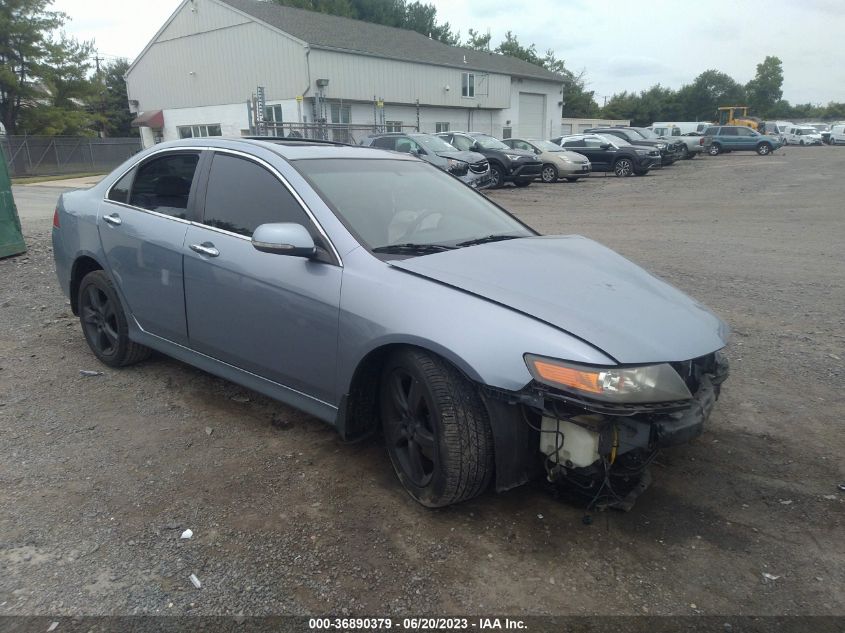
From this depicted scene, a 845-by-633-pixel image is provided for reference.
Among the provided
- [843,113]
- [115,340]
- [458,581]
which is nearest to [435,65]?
[115,340]

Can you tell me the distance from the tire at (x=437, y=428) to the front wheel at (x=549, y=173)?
2011 centimetres

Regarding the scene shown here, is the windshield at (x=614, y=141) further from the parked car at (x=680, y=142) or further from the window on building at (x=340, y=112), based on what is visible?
the window on building at (x=340, y=112)

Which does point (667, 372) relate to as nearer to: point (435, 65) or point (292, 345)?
point (292, 345)

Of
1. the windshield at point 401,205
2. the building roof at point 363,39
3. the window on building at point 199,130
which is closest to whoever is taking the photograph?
the windshield at point 401,205

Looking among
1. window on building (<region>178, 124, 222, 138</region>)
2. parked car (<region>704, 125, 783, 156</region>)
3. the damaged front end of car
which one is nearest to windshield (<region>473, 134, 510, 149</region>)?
window on building (<region>178, 124, 222, 138</region>)

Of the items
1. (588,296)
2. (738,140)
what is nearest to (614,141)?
(738,140)

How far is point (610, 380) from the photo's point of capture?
246 centimetres

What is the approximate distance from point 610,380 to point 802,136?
60.1m

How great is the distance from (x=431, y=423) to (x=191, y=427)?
1782 millimetres

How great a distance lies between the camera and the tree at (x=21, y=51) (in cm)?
3491

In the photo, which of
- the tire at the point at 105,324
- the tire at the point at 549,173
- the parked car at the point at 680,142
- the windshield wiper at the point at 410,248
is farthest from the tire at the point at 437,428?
the parked car at the point at 680,142

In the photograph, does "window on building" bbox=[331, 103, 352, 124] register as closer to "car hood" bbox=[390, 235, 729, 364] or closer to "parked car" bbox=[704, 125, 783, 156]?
"parked car" bbox=[704, 125, 783, 156]

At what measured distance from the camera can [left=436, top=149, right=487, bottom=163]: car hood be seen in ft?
58.7

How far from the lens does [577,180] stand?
2311 cm
